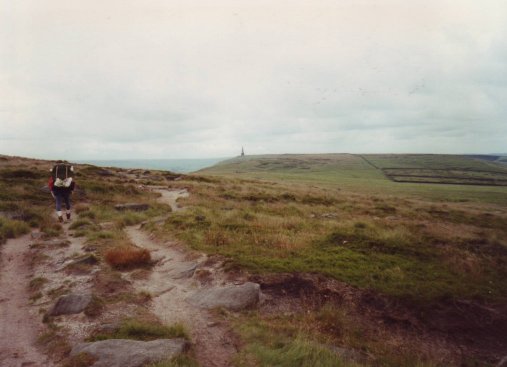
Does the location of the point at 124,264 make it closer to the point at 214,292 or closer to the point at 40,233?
the point at 214,292

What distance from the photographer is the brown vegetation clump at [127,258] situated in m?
11.9

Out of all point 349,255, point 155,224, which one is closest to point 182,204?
point 155,224

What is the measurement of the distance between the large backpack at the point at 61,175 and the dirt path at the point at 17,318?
595 centimetres

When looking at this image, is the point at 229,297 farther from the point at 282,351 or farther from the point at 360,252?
the point at 360,252

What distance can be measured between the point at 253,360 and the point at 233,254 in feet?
20.8

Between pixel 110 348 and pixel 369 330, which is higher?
pixel 110 348

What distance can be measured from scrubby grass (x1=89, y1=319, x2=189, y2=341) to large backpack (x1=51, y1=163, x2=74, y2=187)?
1356 cm

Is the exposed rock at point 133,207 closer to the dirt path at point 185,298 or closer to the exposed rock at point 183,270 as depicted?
the dirt path at point 185,298

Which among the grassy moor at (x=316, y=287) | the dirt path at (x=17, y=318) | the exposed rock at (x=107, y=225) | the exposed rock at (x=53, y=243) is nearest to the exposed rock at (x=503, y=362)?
the grassy moor at (x=316, y=287)

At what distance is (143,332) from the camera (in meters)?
7.58

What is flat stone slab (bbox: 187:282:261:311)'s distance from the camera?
9348mm

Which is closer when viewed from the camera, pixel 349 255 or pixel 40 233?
pixel 349 255

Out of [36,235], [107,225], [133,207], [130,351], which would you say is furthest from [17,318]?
[133,207]

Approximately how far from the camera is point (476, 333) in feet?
29.5
